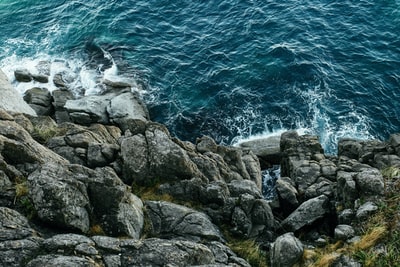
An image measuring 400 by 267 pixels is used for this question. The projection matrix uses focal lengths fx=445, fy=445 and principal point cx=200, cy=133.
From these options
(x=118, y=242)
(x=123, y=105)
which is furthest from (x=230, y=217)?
(x=123, y=105)

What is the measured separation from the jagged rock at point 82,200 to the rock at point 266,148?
68.5 feet

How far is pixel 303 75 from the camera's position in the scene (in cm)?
5103

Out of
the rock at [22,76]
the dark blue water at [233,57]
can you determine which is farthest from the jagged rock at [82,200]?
the rock at [22,76]

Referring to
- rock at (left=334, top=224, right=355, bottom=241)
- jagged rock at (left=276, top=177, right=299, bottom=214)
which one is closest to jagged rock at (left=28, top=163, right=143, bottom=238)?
rock at (left=334, top=224, right=355, bottom=241)

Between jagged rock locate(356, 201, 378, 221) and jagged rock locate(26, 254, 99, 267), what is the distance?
49.4 ft

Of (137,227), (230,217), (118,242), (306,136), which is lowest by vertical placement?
(306,136)

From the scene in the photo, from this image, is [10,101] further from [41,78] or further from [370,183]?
[370,183]

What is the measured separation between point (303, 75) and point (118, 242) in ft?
121

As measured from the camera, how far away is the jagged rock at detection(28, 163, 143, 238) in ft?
67.9

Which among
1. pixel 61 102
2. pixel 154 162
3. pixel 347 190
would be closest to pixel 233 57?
pixel 61 102

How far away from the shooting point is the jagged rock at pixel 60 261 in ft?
56.7

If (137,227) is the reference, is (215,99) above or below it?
below

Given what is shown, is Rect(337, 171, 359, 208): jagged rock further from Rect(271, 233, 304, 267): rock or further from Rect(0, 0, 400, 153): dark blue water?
Rect(0, 0, 400, 153): dark blue water

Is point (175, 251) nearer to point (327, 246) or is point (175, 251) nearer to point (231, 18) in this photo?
point (327, 246)
